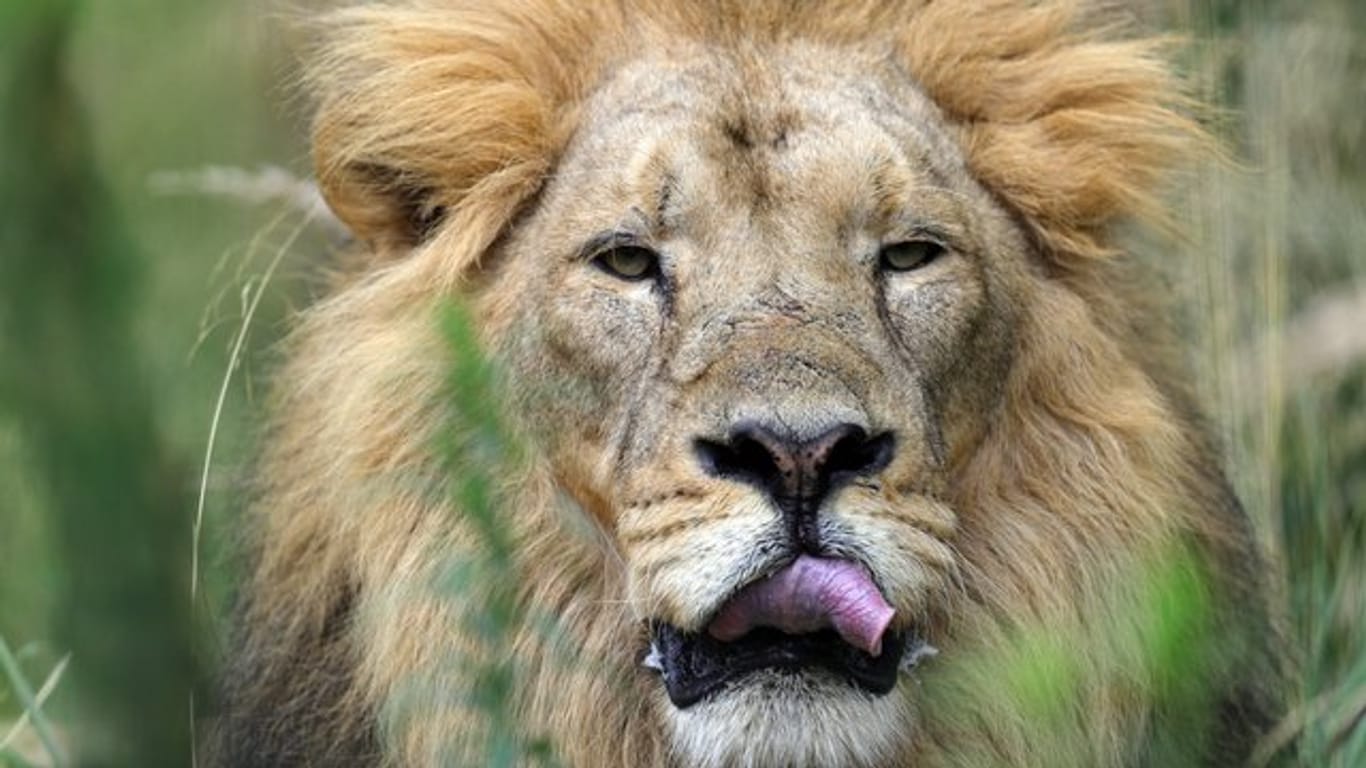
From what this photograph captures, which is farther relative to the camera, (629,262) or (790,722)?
(629,262)

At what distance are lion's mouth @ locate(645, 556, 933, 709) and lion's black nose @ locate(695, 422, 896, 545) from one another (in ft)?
0.25

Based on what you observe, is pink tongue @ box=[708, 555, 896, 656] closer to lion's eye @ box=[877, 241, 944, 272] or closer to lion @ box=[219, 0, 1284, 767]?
lion @ box=[219, 0, 1284, 767]

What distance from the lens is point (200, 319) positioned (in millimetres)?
5418

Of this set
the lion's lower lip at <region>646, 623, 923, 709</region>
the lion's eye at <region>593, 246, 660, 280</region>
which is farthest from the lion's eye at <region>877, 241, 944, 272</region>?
the lion's lower lip at <region>646, 623, 923, 709</region>

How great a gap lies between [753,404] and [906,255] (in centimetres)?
64

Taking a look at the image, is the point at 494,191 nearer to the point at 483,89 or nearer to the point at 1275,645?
the point at 483,89

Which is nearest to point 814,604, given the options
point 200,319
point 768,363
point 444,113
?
point 768,363

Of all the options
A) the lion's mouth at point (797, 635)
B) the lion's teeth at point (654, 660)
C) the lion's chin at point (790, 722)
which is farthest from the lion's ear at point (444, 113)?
the lion's chin at point (790, 722)

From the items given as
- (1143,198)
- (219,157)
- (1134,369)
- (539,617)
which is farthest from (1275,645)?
(219,157)

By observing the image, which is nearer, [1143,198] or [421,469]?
[421,469]

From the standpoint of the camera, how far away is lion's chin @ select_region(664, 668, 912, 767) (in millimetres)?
2779

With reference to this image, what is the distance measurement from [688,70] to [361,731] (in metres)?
1.27

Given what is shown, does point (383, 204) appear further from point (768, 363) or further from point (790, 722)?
point (790, 722)

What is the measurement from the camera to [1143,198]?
386 centimetres
